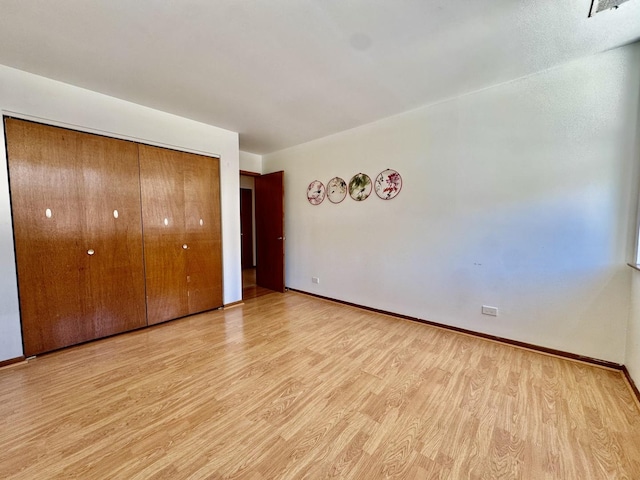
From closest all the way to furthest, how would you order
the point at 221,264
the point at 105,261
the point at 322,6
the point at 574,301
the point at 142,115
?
the point at 322,6 < the point at 574,301 < the point at 105,261 < the point at 142,115 < the point at 221,264

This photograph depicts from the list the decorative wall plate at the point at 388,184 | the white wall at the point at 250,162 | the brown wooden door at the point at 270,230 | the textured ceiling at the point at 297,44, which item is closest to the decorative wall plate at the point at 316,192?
the brown wooden door at the point at 270,230

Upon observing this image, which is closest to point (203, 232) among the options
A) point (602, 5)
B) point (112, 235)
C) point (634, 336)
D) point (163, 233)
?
point (163, 233)

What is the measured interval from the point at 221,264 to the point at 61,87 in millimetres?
2451

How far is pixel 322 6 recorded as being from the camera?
1572mm

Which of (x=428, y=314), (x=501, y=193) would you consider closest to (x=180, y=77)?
(x=501, y=193)

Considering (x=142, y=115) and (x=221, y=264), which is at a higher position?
(x=142, y=115)

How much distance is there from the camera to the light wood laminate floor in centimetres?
129

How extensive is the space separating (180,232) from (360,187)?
2.51 metres

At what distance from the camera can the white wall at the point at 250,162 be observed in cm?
468

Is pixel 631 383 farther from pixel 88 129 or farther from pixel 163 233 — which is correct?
pixel 88 129

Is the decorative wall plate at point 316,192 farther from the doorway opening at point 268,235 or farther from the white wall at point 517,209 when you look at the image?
the white wall at point 517,209

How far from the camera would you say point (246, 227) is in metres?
6.80

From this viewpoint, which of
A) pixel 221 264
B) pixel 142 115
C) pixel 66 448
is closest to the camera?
pixel 66 448

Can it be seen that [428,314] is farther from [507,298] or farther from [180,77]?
[180,77]
